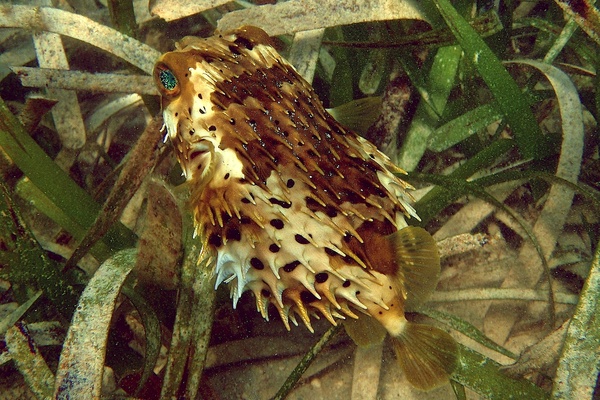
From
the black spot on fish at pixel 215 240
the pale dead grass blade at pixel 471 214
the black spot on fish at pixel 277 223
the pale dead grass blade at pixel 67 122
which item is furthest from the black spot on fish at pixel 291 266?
the pale dead grass blade at pixel 67 122

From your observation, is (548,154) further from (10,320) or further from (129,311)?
(10,320)

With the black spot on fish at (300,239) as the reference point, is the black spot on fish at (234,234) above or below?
above

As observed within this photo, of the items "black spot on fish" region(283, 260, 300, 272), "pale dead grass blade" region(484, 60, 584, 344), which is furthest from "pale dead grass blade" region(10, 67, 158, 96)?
"pale dead grass blade" region(484, 60, 584, 344)

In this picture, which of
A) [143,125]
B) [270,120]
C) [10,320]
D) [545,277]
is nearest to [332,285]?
[270,120]

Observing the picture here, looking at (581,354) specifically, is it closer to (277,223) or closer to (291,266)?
(291,266)

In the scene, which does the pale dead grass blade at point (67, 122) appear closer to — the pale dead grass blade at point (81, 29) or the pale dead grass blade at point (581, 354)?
the pale dead grass blade at point (81, 29)

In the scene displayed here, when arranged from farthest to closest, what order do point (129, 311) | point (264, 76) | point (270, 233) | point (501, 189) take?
point (501, 189), point (129, 311), point (264, 76), point (270, 233)

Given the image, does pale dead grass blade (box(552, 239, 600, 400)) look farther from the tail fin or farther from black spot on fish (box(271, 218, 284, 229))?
black spot on fish (box(271, 218, 284, 229))
